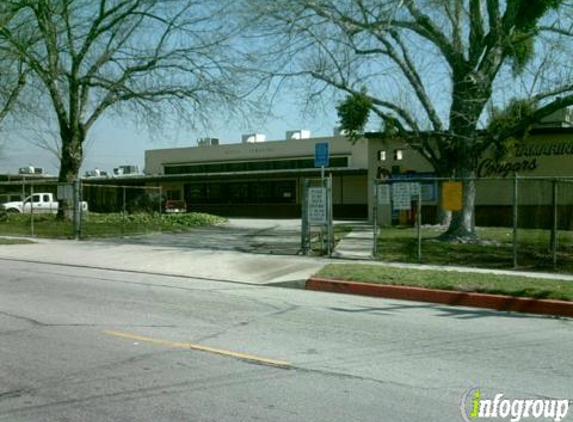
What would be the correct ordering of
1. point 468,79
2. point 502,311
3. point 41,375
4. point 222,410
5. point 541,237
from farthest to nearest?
point 541,237
point 468,79
point 502,311
point 41,375
point 222,410

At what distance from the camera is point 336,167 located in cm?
4091

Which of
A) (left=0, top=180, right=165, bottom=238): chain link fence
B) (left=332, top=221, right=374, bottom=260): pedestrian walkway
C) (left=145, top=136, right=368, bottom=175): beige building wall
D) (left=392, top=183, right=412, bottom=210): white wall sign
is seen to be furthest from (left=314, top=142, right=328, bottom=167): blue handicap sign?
(left=145, top=136, right=368, bottom=175): beige building wall

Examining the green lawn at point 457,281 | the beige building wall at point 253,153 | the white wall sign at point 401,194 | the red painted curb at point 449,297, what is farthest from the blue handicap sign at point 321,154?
the beige building wall at point 253,153

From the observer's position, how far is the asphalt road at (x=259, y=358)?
517 centimetres

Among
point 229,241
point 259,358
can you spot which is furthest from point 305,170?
point 259,358

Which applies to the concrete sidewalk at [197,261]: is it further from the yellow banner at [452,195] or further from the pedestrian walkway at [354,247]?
the yellow banner at [452,195]

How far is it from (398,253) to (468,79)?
6200 mm

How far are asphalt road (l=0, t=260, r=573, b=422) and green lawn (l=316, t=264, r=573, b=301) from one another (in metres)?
0.99

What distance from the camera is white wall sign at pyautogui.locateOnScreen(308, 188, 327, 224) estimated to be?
54.6ft

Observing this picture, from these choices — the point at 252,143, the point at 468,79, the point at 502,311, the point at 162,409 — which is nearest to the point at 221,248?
the point at 468,79

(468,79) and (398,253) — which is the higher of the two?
(468,79)

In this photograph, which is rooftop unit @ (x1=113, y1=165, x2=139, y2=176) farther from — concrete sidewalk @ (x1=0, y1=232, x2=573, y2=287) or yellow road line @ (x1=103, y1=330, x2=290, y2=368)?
yellow road line @ (x1=103, y1=330, x2=290, y2=368)

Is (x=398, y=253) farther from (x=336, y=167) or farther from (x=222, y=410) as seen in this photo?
(x=336, y=167)

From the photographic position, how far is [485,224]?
2878 cm
